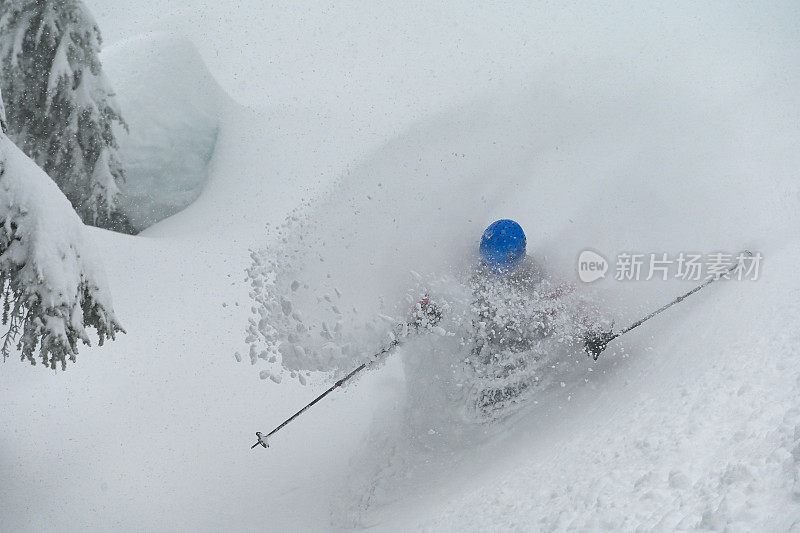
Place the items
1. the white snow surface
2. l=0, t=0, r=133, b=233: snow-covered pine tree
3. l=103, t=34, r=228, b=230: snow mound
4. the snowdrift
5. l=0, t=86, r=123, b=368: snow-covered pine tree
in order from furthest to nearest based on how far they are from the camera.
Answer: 1. l=103, t=34, r=228, b=230: snow mound
2. l=0, t=0, r=133, b=233: snow-covered pine tree
3. the snowdrift
4. the white snow surface
5. l=0, t=86, r=123, b=368: snow-covered pine tree

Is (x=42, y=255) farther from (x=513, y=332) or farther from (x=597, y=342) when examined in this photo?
(x=597, y=342)

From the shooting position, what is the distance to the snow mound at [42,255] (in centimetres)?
434

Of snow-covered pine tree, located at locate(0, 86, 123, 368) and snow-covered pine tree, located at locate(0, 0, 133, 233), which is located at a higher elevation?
snow-covered pine tree, located at locate(0, 0, 133, 233)

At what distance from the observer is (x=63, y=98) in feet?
36.4

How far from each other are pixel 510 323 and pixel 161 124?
33.8ft

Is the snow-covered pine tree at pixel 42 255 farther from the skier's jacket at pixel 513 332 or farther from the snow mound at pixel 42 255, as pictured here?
the skier's jacket at pixel 513 332

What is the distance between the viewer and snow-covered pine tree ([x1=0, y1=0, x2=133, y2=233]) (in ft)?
34.7

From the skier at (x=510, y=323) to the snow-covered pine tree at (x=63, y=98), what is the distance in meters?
8.37

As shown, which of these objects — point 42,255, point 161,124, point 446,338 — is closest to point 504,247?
point 446,338

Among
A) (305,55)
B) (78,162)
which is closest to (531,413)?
(78,162)

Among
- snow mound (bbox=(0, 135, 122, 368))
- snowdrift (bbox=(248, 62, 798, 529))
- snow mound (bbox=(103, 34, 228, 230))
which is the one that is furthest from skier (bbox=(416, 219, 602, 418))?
snow mound (bbox=(103, 34, 228, 230))

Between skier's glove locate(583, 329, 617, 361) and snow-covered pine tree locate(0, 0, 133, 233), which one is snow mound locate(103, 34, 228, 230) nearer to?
snow-covered pine tree locate(0, 0, 133, 233)

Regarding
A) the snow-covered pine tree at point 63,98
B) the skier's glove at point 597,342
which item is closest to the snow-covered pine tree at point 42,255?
the skier's glove at point 597,342

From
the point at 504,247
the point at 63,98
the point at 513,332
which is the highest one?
the point at 63,98
